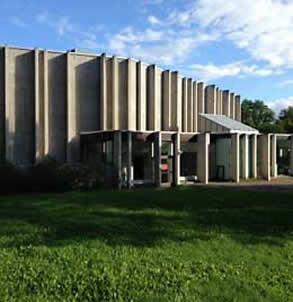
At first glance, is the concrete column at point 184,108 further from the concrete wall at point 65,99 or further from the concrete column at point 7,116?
the concrete column at point 7,116

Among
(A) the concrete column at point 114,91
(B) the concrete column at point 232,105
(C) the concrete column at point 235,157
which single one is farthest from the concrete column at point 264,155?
(B) the concrete column at point 232,105

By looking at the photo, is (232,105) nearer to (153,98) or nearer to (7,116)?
(153,98)

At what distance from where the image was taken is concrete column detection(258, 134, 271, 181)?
36.2 metres

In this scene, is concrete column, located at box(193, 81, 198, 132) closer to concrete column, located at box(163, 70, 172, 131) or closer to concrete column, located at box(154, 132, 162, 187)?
concrete column, located at box(163, 70, 172, 131)

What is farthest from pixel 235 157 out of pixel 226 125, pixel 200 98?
pixel 200 98

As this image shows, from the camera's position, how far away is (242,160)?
34.9 m

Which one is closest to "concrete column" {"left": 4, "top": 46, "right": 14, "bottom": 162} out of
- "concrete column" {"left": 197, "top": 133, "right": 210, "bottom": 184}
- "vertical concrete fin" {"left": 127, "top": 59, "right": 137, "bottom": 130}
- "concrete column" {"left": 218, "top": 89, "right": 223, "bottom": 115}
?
"vertical concrete fin" {"left": 127, "top": 59, "right": 137, "bottom": 130}

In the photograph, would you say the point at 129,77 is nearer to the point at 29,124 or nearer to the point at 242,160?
the point at 29,124

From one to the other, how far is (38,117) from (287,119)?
191 feet

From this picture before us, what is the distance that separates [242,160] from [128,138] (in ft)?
34.3

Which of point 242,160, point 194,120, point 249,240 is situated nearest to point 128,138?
point 242,160

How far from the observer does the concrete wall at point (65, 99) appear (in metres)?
30.3

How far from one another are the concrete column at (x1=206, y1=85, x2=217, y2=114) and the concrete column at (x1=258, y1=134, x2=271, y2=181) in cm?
819

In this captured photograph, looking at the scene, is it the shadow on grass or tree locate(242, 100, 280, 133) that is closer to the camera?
the shadow on grass
